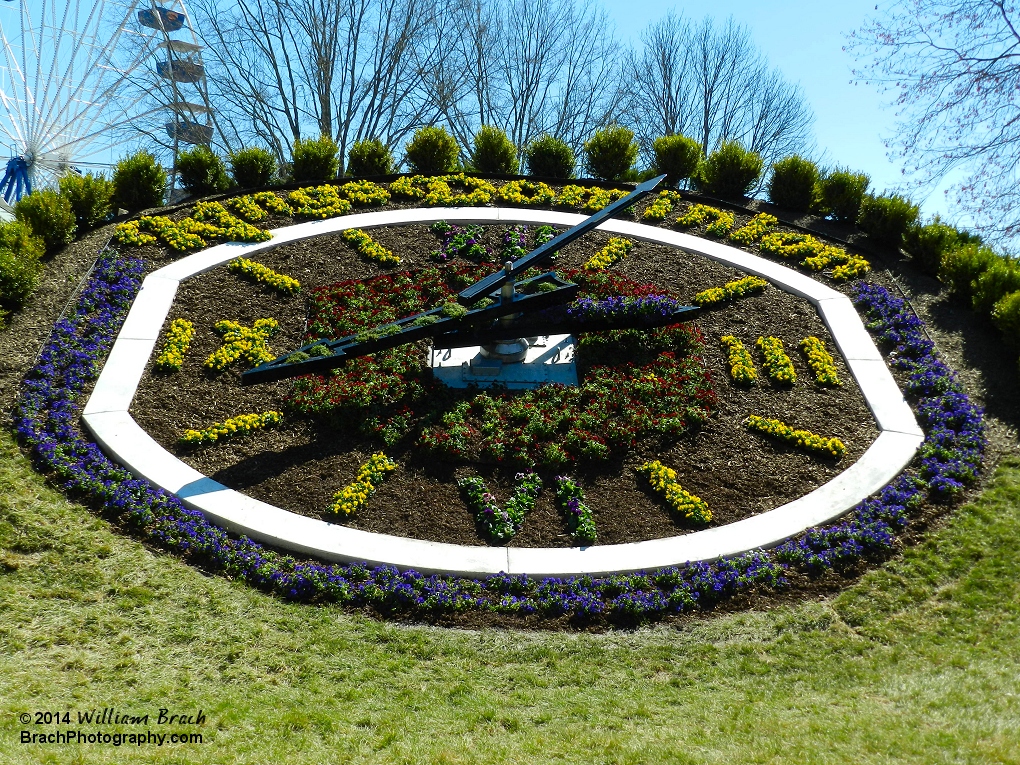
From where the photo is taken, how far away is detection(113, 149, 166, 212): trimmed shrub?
13188mm

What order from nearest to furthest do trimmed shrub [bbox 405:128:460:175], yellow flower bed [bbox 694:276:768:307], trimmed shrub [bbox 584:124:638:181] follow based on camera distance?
yellow flower bed [bbox 694:276:768:307]
trimmed shrub [bbox 405:128:460:175]
trimmed shrub [bbox 584:124:638:181]

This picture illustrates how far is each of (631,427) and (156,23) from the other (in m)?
16.6

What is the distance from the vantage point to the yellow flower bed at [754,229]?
13.4 metres

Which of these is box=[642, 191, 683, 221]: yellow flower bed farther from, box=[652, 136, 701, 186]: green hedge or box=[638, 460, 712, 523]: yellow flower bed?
box=[638, 460, 712, 523]: yellow flower bed

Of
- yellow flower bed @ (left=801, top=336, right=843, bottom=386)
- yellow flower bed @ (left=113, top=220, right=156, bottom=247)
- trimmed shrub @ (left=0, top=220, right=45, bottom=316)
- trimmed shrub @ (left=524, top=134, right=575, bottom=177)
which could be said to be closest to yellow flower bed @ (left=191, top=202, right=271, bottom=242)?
yellow flower bed @ (left=113, top=220, right=156, bottom=247)

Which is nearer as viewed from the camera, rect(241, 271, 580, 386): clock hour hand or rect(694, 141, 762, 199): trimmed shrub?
rect(241, 271, 580, 386): clock hour hand

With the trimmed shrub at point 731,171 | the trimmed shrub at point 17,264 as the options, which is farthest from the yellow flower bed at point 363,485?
the trimmed shrub at point 731,171

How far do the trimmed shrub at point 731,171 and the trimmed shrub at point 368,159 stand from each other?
614 centimetres

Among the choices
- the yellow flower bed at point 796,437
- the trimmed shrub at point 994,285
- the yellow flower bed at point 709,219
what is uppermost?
the yellow flower bed at point 709,219

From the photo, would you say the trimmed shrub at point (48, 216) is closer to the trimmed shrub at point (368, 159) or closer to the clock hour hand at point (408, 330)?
the clock hour hand at point (408, 330)

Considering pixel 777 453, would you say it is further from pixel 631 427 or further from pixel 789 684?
pixel 789 684

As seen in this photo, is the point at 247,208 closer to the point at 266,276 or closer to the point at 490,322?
the point at 266,276

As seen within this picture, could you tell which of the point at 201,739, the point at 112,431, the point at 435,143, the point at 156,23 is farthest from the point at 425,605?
the point at 156,23

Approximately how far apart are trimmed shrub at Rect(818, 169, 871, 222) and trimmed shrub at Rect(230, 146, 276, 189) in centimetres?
1007
